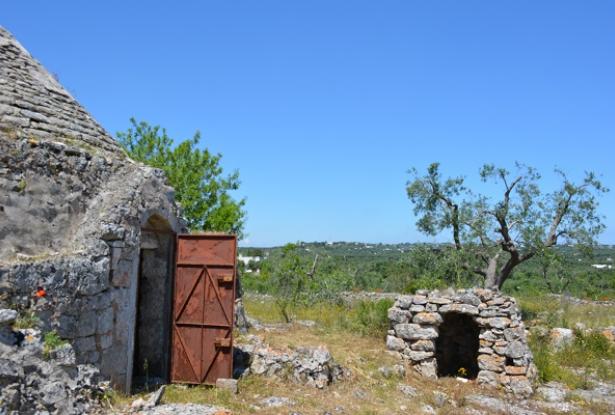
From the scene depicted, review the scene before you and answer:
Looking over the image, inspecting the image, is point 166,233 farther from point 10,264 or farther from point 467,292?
point 467,292

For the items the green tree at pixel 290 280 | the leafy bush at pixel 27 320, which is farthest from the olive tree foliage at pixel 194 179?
the leafy bush at pixel 27 320

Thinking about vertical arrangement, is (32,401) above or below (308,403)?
above

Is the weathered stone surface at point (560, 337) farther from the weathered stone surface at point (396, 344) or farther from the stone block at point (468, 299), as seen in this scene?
Answer: the weathered stone surface at point (396, 344)

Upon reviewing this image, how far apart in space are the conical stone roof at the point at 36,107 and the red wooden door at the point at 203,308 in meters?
2.08

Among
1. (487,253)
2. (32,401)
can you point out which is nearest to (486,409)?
(32,401)

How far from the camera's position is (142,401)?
21.9 feet

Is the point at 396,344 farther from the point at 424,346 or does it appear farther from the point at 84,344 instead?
the point at 84,344

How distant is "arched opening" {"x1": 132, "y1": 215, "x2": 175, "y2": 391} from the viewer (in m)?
8.59

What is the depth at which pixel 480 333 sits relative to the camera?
35.0 feet

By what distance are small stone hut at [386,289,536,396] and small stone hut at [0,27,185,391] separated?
498 cm

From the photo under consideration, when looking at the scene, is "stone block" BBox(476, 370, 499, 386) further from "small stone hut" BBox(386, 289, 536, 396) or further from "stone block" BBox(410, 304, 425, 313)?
"stone block" BBox(410, 304, 425, 313)

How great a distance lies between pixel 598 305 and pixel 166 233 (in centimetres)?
1733

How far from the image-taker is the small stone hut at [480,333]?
398 inches

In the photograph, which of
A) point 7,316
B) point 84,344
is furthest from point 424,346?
point 7,316
